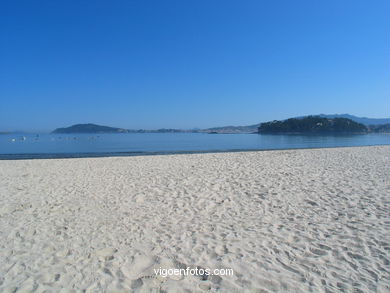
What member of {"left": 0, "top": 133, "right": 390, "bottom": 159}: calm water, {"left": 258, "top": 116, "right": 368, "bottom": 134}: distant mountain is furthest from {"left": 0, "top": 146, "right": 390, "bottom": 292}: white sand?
{"left": 258, "top": 116, "right": 368, "bottom": 134}: distant mountain

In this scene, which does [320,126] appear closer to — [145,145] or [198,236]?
[145,145]

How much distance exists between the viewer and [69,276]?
284 centimetres

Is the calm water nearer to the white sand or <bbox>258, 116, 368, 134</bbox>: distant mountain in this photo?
the white sand

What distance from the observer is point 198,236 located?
3818mm

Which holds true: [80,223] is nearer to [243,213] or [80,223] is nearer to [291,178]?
[243,213]

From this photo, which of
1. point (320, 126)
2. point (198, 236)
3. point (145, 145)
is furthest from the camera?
point (320, 126)

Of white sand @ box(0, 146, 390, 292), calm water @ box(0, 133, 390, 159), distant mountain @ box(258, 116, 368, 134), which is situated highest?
distant mountain @ box(258, 116, 368, 134)

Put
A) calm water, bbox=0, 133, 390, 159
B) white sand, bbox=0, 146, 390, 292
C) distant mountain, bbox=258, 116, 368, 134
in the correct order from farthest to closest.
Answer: distant mountain, bbox=258, 116, 368, 134 → calm water, bbox=0, 133, 390, 159 → white sand, bbox=0, 146, 390, 292

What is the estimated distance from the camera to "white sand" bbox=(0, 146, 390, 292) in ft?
8.97

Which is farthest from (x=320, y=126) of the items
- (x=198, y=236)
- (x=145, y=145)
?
(x=198, y=236)

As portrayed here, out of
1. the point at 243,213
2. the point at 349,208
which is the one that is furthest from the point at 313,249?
the point at 349,208

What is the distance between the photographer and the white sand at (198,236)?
2.73 m

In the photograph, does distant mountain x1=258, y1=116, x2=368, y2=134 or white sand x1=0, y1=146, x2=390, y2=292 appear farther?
distant mountain x1=258, y1=116, x2=368, y2=134

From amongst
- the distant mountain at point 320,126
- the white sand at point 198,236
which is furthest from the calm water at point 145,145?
the distant mountain at point 320,126
